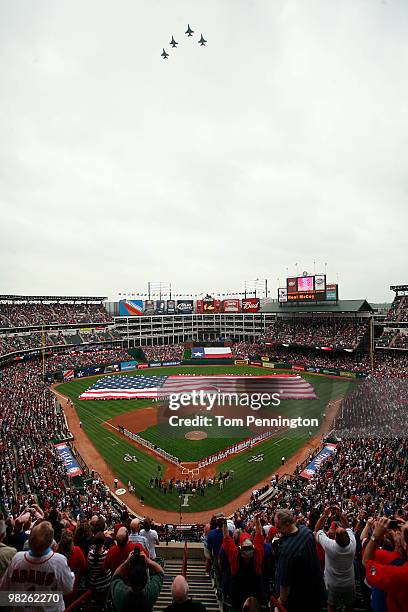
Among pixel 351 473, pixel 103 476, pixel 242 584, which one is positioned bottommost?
pixel 103 476

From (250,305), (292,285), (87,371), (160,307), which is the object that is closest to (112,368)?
(87,371)

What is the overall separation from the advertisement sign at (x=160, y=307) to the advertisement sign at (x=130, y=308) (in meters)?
4.60

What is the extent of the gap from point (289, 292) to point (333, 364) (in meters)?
20.3

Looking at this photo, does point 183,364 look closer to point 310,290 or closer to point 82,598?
point 310,290

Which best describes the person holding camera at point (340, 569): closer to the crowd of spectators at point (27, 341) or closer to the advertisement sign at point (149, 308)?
the crowd of spectators at point (27, 341)

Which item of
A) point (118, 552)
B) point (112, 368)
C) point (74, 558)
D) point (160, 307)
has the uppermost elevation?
point (160, 307)

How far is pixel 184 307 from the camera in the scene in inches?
3804

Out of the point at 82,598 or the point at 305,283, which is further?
the point at 305,283

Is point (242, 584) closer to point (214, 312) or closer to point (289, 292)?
point (289, 292)

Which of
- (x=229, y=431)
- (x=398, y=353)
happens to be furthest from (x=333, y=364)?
(x=229, y=431)

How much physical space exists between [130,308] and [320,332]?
45354 mm

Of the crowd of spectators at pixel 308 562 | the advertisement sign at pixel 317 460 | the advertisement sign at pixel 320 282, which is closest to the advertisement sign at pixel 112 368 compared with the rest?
the advertisement sign at pixel 320 282

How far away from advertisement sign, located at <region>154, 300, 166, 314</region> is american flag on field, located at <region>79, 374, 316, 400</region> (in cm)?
4147

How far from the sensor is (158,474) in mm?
25141
